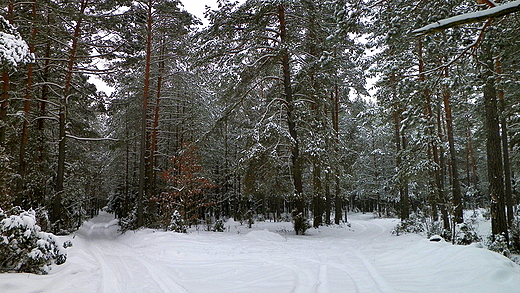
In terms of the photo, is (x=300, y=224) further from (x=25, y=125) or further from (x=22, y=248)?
(x=25, y=125)

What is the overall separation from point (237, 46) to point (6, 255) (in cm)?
1045

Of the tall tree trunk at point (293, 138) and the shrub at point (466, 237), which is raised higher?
the tall tree trunk at point (293, 138)

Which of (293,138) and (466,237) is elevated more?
(293,138)

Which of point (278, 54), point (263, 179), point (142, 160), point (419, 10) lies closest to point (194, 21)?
point (278, 54)

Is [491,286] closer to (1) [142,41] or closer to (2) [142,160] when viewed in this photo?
(2) [142,160]

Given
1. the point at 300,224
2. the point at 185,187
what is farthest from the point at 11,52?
the point at 300,224

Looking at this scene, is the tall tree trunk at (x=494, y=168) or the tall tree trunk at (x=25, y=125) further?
the tall tree trunk at (x=25, y=125)

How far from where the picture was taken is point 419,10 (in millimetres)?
6938

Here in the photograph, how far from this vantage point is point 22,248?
5320 millimetres

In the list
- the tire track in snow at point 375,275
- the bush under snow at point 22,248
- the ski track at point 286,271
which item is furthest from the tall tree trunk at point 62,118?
the tire track in snow at point 375,275

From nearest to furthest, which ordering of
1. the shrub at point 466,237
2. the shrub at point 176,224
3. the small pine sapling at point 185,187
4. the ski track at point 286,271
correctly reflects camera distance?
the ski track at point 286,271 < the shrub at point 466,237 < the shrub at point 176,224 < the small pine sapling at point 185,187

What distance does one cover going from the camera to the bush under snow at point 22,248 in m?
5.14

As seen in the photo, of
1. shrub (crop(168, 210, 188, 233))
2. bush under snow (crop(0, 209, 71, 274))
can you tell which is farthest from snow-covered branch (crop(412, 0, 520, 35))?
Answer: shrub (crop(168, 210, 188, 233))

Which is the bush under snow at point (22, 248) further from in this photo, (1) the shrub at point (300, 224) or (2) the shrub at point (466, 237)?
(2) the shrub at point (466, 237)
